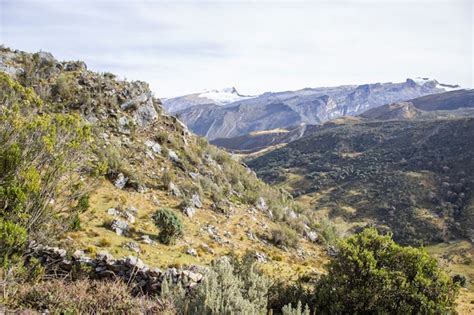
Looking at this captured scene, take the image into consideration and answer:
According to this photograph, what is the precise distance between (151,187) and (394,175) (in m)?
76.3

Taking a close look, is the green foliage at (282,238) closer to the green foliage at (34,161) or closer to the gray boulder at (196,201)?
the gray boulder at (196,201)

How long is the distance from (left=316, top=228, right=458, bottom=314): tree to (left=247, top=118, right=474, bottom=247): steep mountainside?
5005 cm

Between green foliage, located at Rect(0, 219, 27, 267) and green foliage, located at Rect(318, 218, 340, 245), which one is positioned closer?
green foliage, located at Rect(0, 219, 27, 267)

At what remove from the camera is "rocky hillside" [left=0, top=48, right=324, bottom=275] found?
15852mm

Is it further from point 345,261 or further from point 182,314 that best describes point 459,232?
point 182,314

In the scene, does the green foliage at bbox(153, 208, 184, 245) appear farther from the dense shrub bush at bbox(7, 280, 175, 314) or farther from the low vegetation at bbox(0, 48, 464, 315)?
the dense shrub bush at bbox(7, 280, 175, 314)

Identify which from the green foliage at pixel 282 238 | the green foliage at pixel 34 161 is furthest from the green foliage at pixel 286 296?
the green foliage at pixel 282 238

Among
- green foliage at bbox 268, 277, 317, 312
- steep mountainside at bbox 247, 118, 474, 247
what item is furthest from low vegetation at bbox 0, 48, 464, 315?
steep mountainside at bbox 247, 118, 474, 247

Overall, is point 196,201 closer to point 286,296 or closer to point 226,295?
point 286,296

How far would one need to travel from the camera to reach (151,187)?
2184 centimetres

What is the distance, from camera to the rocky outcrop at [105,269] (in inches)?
416

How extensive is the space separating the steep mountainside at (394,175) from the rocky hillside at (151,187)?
39.6 metres

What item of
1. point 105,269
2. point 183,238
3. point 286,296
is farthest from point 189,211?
point 286,296

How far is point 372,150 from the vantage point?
114312 mm
